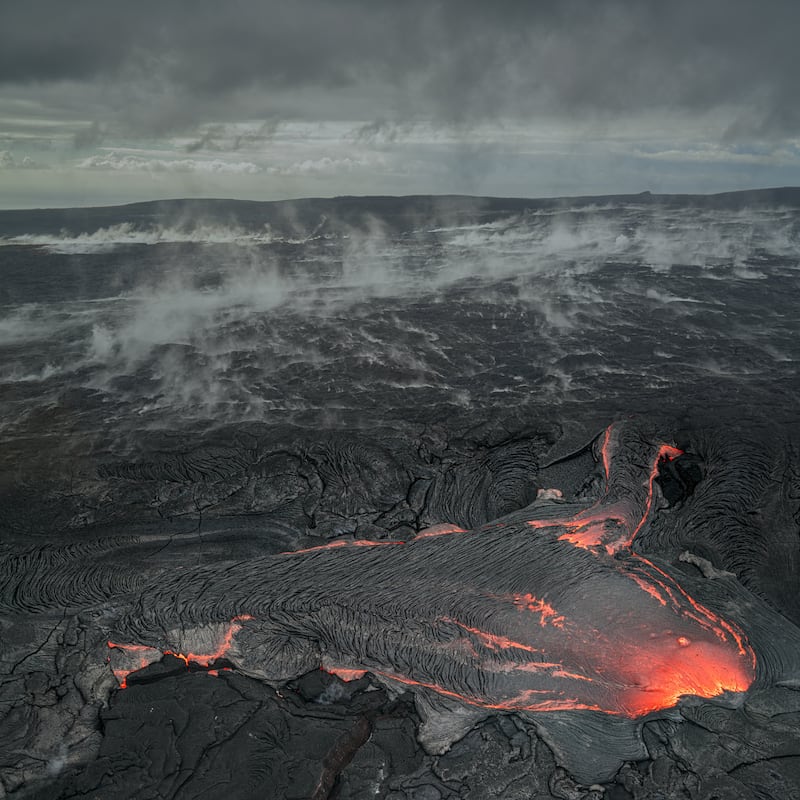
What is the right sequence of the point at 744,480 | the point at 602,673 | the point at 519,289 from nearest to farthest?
the point at 602,673 < the point at 744,480 < the point at 519,289

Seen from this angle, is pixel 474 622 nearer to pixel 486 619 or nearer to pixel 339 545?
pixel 486 619

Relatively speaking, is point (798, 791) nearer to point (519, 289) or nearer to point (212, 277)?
point (519, 289)

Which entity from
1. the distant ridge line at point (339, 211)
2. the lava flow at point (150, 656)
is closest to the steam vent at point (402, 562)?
the lava flow at point (150, 656)

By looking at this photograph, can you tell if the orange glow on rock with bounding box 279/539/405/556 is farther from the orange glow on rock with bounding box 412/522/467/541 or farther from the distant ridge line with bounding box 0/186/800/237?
the distant ridge line with bounding box 0/186/800/237

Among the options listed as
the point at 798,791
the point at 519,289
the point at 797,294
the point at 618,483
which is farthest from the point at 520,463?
the point at 797,294

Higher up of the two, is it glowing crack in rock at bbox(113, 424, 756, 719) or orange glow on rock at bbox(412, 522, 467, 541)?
orange glow on rock at bbox(412, 522, 467, 541)

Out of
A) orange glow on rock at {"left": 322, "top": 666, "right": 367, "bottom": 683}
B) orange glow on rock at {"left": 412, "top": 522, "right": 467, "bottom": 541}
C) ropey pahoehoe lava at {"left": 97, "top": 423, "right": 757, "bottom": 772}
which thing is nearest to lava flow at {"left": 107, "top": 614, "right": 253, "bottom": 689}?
ropey pahoehoe lava at {"left": 97, "top": 423, "right": 757, "bottom": 772}

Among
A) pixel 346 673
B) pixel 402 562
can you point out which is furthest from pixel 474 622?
pixel 346 673
